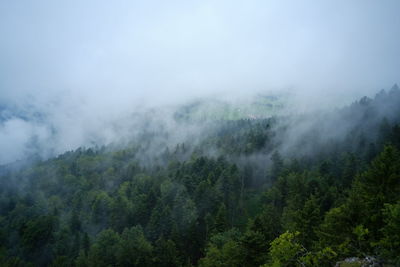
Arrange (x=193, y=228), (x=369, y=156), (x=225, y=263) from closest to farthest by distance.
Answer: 1. (x=225, y=263)
2. (x=193, y=228)
3. (x=369, y=156)

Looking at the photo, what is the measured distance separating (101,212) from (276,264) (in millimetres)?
89852

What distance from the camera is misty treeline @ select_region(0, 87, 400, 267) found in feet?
81.7

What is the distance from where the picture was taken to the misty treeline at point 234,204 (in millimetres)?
24891

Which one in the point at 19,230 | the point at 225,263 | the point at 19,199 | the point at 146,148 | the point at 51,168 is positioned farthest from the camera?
the point at 146,148

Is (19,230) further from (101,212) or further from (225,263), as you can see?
(225,263)

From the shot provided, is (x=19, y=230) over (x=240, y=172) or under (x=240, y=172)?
under

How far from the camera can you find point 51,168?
148625 millimetres

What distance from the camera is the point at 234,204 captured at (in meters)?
76.2

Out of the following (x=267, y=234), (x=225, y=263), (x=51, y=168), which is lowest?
(x=51, y=168)

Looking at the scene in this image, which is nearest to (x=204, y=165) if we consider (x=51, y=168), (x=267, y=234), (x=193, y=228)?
(x=193, y=228)

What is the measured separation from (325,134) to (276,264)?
101 metres

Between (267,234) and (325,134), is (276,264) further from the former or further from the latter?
(325,134)

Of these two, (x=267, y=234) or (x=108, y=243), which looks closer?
(x=267, y=234)

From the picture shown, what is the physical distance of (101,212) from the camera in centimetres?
9238
